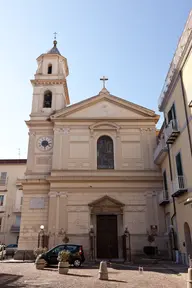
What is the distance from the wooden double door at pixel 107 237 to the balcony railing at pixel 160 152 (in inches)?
222

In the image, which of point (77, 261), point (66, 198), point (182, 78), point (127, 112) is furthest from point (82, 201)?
point (182, 78)

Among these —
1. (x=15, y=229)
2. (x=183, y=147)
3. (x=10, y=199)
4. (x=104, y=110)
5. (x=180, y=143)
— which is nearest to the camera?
(x=183, y=147)

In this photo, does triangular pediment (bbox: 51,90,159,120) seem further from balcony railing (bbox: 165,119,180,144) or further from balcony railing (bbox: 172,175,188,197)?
balcony railing (bbox: 172,175,188,197)

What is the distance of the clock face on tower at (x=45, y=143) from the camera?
24.3 metres

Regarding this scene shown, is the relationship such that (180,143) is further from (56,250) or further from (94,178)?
(56,250)

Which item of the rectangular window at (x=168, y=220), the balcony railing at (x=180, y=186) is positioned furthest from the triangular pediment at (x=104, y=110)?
the balcony railing at (x=180, y=186)

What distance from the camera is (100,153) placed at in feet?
77.9

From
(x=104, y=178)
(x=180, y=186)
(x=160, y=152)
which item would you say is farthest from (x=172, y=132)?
(x=104, y=178)

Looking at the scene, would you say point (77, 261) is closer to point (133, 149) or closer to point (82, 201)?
point (82, 201)

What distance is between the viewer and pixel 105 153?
936 inches

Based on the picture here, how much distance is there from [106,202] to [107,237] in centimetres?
266

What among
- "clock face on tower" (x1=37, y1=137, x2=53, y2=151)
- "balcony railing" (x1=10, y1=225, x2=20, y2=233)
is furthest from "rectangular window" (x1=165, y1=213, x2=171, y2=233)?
"balcony railing" (x1=10, y1=225, x2=20, y2=233)

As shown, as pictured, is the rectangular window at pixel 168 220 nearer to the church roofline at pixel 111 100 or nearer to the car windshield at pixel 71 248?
the car windshield at pixel 71 248

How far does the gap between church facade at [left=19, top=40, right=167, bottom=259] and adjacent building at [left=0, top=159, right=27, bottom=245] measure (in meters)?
11.9
